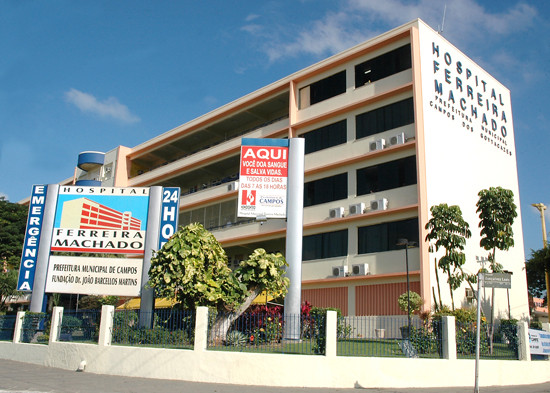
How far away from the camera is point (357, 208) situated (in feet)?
87.2

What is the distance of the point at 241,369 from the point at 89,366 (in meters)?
5.22

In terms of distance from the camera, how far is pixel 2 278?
39156 mm

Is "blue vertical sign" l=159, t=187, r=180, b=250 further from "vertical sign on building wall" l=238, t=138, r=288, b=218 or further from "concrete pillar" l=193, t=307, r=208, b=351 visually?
"concrete pillar" l=193, t=307, r=208, b=351

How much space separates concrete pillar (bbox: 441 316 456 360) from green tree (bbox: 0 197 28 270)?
4267cm

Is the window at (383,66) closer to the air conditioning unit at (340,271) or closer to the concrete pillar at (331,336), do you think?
the air conditioning unit at (340,271)

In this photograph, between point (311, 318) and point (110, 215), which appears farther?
point (110, 215)

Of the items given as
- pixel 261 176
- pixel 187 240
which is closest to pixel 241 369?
pixel 187 240

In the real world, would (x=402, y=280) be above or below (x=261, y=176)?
below

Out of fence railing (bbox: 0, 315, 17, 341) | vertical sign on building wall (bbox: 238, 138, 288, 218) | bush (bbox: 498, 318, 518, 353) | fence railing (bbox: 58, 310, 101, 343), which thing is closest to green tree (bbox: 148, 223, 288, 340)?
fence railing (bbox: 58, 310, 101, 343)

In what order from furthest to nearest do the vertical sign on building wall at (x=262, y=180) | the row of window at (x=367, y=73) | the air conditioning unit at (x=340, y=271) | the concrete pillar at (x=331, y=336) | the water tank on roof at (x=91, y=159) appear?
the water tank on roof at (x=91, y=159), the row of window at (x=367, y=73), the air conditioning unit at (x=340, y=271), the vertical sign on building wall at (x=262, y=180), the concrete pillar at (x=331, y=336)

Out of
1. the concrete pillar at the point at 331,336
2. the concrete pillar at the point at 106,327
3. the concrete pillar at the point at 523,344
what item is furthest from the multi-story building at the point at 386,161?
the concrete pillar at the point at 106,327

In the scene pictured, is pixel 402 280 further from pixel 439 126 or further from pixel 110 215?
pixel 110 215

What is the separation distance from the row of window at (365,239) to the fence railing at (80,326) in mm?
13420

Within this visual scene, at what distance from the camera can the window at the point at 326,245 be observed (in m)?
27.4
